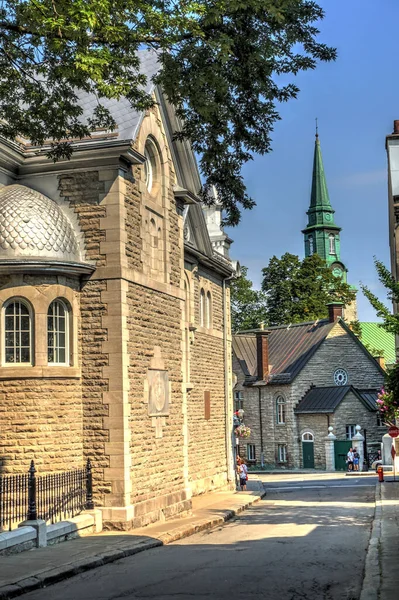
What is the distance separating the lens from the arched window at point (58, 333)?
1767 cm

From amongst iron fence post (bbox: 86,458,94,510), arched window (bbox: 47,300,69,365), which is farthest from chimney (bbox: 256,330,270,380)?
iron fence post (bbox: 86,458,94,510)

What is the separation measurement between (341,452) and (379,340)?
38.2m

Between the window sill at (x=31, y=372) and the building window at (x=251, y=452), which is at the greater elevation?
the window sill at (x=31, y=372)

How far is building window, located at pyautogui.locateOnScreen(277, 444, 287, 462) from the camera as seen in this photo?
188ft

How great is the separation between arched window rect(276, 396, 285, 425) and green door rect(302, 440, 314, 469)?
2566mm

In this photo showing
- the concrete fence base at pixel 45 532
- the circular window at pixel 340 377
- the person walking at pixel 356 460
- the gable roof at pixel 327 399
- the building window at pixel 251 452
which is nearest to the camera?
the concrete fence base at pixel 45 532

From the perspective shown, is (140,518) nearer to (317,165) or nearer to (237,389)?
(237,389)

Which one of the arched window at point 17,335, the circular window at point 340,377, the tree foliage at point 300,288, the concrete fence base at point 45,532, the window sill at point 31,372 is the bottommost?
the concrete fence base at point 45,532

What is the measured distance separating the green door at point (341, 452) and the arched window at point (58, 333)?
38195 millimetres

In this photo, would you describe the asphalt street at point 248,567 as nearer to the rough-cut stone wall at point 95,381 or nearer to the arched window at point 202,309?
the rough-cut stone wall at point 95,381

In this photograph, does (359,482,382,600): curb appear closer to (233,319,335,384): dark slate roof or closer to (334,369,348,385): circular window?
(233,319,335,384): dark slate roof

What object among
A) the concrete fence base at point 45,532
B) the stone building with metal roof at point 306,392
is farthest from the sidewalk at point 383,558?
the stone building with metal roof at point 306,392

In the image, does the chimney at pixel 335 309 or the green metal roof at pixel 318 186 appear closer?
the chimney at pixel 335 309

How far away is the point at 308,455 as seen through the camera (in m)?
55.6
